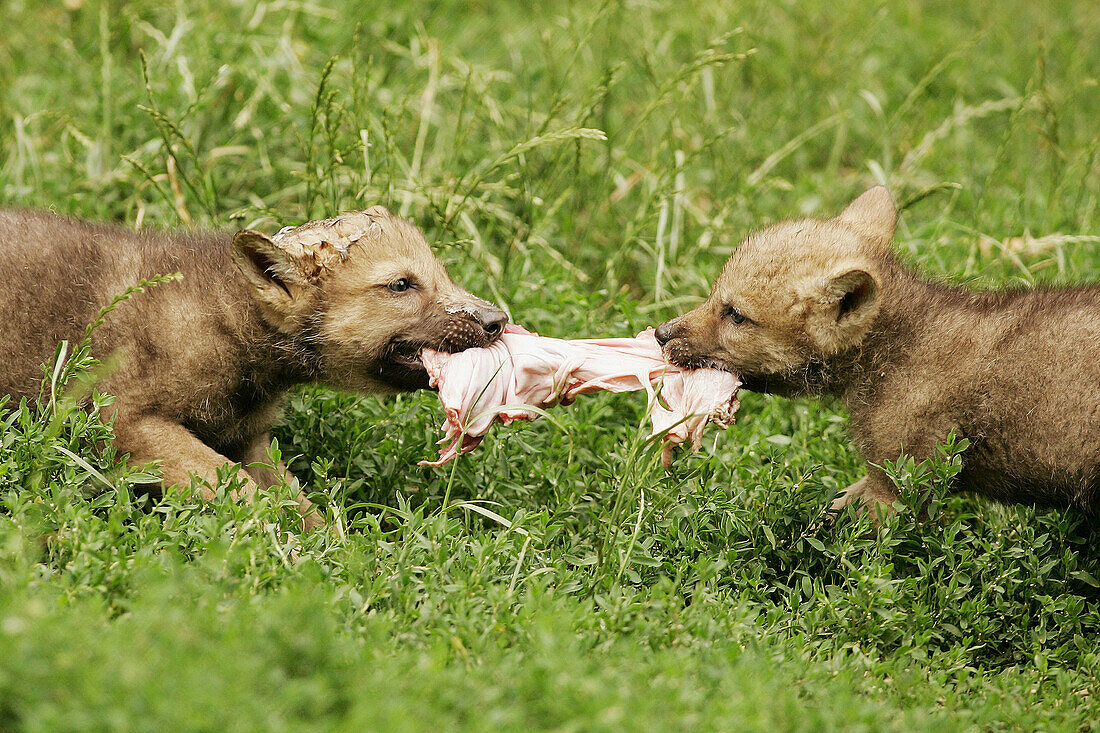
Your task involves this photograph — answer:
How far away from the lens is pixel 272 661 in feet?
→ 9.34

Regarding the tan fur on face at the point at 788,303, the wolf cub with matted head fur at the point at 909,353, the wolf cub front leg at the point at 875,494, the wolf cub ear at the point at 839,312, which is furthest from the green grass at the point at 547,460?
the wolf cub ear at the point at 839,312

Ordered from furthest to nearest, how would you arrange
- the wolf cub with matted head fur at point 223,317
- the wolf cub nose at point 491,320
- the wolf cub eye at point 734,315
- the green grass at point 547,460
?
the wolf cub eye at point 734,315 → the wolf cub nose at point 491,320 → the wolf cub with matted head fur at point 223,317 → the green grass at point 547,460

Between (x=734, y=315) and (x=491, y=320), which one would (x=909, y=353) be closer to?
(x=734, y=315)

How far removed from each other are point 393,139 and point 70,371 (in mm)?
2482

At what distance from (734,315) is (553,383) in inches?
33.3

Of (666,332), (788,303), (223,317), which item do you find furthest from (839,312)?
(223,317)

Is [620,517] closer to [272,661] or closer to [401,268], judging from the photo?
[401,268]

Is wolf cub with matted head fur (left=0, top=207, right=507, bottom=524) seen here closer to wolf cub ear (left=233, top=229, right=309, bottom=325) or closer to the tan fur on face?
wolf cub ear (left=233, top=229, right=309, bottom=325)

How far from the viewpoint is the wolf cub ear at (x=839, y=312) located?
4.66 m

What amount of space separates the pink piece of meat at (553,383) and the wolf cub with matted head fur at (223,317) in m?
0.16

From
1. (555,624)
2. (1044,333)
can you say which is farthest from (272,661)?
(1044,333)

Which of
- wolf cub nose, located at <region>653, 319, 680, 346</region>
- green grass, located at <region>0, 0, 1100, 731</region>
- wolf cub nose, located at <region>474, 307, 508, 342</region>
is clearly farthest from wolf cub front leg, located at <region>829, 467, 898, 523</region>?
wolf cub nose, located at <region>474, 307, 508, 342</region>

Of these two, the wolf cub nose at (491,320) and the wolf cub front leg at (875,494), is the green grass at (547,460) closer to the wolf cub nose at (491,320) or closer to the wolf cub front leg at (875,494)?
the wolf cub front leg at (875,494)

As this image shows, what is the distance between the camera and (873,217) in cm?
530
